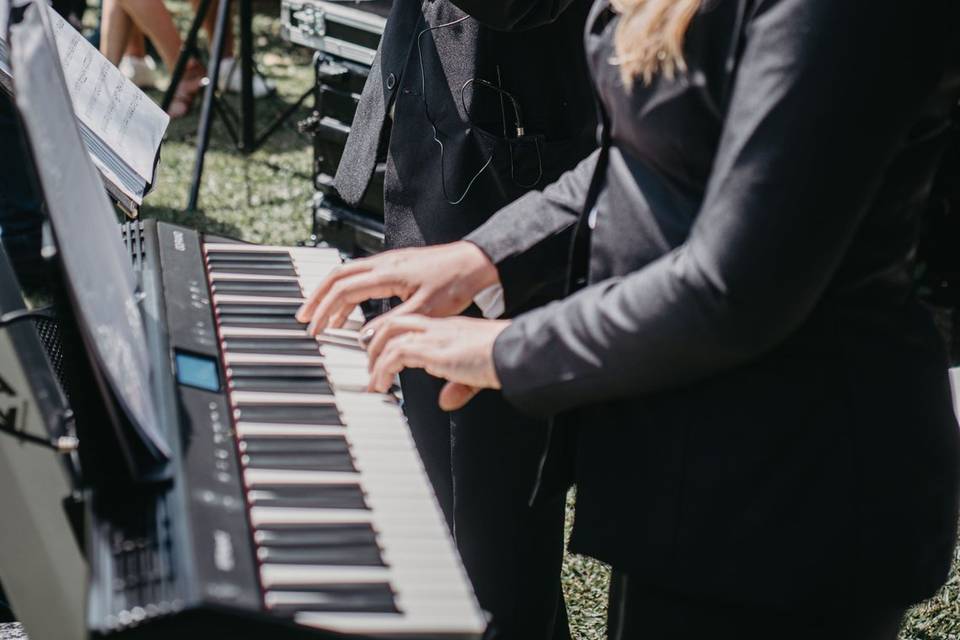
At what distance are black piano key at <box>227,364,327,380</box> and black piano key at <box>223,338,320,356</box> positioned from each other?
0.04 meters

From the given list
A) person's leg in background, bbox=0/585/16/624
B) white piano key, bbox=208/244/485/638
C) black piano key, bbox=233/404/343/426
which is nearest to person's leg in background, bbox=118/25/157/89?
person's leg in background, bbox=0/585/16/624

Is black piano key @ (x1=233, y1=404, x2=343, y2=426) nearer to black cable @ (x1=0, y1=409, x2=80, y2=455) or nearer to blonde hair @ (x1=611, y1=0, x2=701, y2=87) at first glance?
black cable @ (x1=0, y1=409, x2=80, y2=455)

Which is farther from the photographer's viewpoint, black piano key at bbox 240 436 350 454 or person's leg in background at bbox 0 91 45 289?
person's leg in background at bbox 0 91 45 289

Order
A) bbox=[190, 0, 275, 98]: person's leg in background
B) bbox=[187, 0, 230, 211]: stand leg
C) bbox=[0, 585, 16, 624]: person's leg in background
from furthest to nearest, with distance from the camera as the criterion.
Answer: bbox=[190, 0, 275, 98]: person's leg in background, bbox=[187, 0, 230, 211]: stand leg, bbox=[0, 585, 16, 624]: person's leg in background

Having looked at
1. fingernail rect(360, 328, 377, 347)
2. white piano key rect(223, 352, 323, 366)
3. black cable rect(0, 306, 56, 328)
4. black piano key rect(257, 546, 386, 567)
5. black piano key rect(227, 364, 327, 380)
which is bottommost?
black piano key rect(257, 546, 386, 567)

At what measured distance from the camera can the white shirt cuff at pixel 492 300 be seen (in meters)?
1.35

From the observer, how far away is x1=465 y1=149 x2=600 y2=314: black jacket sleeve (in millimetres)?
1325

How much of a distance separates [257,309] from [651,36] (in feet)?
2.16

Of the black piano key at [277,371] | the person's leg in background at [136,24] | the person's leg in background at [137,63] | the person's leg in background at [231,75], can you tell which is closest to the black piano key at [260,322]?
the black piano key at [277,371]

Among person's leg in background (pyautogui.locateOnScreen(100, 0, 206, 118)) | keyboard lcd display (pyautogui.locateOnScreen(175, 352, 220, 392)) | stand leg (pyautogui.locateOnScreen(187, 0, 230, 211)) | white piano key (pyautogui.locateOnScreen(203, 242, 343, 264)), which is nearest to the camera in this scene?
keyboard lcd display (pyautogui.locateOnScreen(175, 352, 220, 392))

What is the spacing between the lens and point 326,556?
97 cm

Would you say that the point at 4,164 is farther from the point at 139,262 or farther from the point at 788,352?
the point at 788,352

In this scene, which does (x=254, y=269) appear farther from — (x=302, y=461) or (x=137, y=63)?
(x=137, y=63)

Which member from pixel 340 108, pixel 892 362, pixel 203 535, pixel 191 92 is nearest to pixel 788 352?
pixel 892 362
